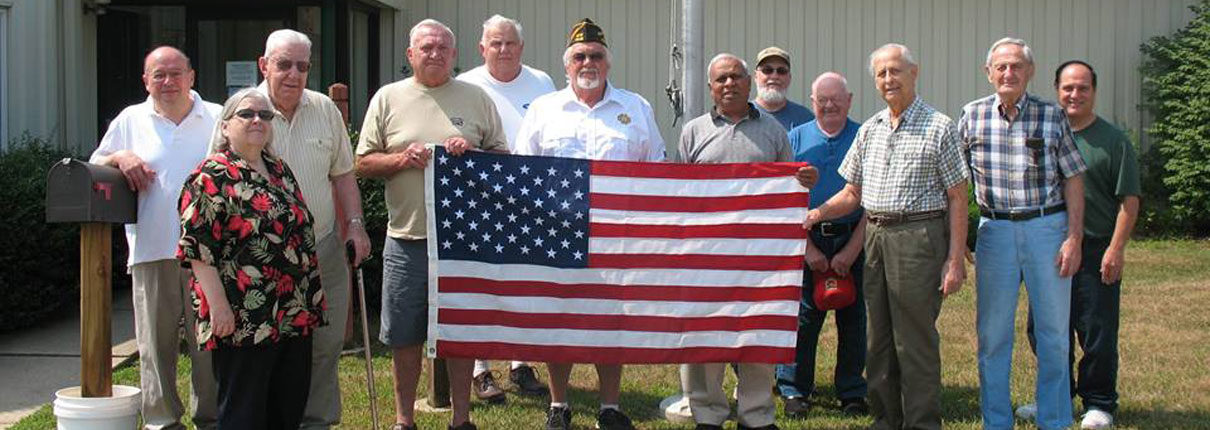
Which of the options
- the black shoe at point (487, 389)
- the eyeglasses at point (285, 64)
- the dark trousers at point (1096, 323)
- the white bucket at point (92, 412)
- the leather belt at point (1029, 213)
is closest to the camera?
the white bucket at point (92, 412)

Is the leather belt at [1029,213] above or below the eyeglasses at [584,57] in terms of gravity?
below

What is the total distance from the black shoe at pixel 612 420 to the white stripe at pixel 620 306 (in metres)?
0.53

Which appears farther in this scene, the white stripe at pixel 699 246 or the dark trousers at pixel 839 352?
the dark trousers at pixel 839 352

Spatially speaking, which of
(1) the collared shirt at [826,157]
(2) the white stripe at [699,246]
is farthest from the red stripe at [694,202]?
(1) the collared shirt at [826,157]

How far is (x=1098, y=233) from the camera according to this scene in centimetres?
647

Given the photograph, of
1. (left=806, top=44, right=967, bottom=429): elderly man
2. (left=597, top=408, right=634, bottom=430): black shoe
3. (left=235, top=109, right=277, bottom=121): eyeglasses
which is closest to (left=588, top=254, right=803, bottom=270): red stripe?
(left=806, top=44, right=967, bottom=429): elderly man

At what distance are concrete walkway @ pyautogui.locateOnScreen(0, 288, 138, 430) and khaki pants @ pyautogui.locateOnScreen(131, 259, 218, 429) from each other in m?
1.21

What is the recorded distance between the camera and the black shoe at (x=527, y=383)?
295 inches

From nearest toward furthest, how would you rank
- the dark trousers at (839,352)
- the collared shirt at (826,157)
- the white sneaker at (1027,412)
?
the white sneaker at (1027,412)
the collared shirt at (826,157)
the dark trousers at (839,352)

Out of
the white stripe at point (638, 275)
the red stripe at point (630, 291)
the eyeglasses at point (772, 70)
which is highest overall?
the eyeglasses at point (772, 70)

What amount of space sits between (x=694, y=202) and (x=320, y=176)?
→ 68.1 inches

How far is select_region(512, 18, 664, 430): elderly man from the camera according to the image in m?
6.25

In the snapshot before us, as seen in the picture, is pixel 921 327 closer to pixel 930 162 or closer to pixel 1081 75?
pixel 930 162

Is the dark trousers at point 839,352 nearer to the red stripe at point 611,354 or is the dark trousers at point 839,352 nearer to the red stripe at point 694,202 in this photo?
the red stripe at point 611,354
